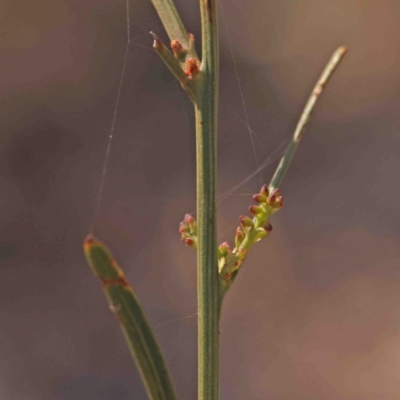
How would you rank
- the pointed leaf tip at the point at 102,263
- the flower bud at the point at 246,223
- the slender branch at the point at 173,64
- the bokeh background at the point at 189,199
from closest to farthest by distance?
1. the pointed leaf tip at the point at 102,263
2. the slender branch at the point at 173,64
3. the flower bud at the point at 246,223
4. the bokeh background at the point at 189,199

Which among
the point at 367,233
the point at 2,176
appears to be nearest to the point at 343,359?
the point at 367,233

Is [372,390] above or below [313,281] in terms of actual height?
below

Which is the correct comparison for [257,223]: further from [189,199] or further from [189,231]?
[189,199]

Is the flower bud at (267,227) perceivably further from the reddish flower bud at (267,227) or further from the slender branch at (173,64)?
the slender branch at (173,64)

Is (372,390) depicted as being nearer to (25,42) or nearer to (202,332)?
(202,332)

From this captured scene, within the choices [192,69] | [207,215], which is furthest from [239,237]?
[192,69]

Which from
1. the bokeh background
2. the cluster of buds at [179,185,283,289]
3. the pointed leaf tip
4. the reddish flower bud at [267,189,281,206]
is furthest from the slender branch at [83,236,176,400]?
the bokeh background

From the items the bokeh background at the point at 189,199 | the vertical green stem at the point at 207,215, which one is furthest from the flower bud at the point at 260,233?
the bokeh background at the point at 189,199
